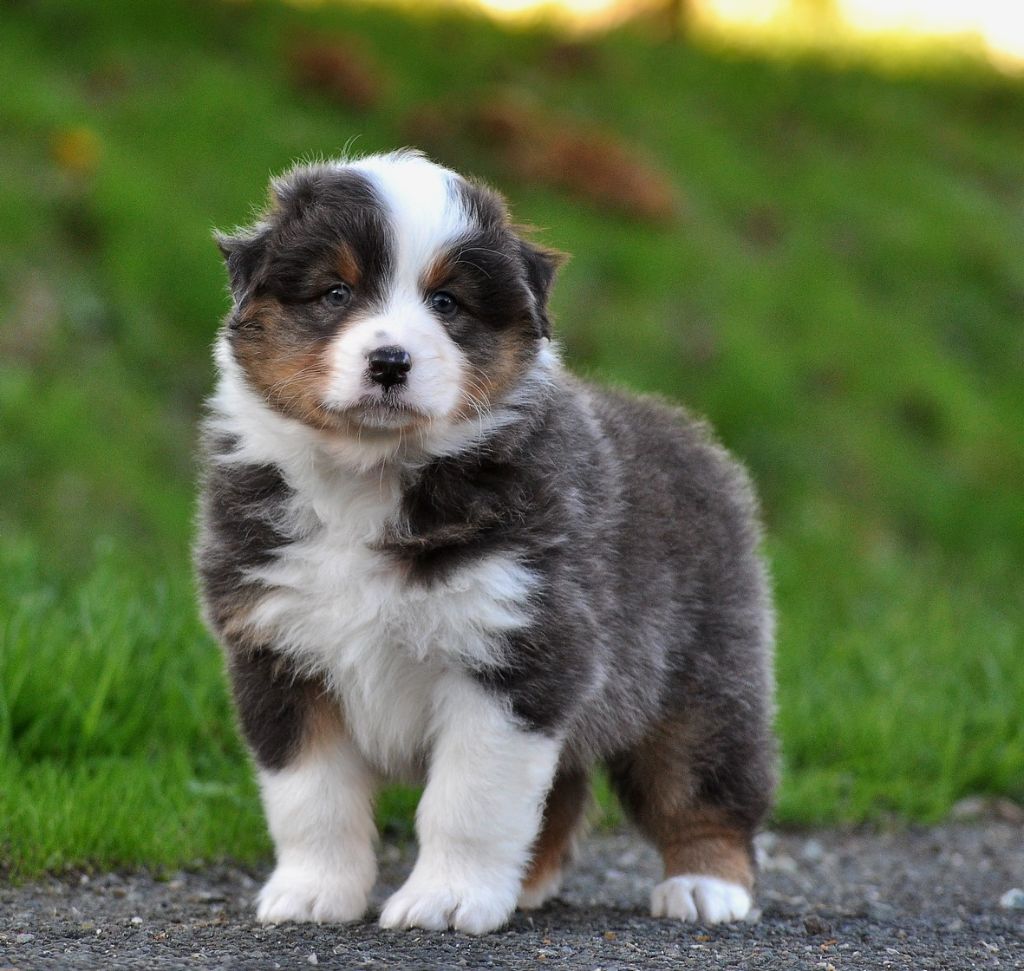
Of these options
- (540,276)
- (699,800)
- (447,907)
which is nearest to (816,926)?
(699,800)

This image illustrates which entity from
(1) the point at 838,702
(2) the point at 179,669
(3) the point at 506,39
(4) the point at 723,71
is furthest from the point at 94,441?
(4) the point at 723,71

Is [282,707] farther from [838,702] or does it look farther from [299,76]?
[299,76]

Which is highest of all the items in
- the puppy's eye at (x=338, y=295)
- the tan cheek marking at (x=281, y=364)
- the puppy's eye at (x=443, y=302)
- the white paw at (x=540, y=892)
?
the puppy's eye at (x=443, y=302)

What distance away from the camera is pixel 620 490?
4.64 m

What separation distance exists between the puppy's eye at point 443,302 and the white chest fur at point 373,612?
1.59ft

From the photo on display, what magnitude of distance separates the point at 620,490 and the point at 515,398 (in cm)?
50

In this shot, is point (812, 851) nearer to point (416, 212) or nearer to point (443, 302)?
point (443, 302)

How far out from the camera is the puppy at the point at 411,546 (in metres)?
4.07

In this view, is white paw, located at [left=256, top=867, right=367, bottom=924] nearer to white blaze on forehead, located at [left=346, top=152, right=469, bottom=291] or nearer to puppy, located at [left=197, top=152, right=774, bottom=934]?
puppy, located at [left=197, top=152, right=774, bottom=934]

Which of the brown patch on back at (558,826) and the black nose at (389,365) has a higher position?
the black nose at (389,365)

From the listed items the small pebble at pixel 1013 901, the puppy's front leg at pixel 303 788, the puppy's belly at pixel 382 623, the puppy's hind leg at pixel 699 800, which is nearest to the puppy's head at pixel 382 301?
the puppy's belly at pixel 382 623

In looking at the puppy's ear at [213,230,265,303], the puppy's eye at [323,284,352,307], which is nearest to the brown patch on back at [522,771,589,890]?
the puppy's eye at [323,284,352,307]

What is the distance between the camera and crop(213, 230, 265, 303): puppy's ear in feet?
14.1

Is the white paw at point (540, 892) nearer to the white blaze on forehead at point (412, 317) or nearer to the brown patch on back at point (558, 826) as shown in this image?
the brown patch on back at point (558, 826)
